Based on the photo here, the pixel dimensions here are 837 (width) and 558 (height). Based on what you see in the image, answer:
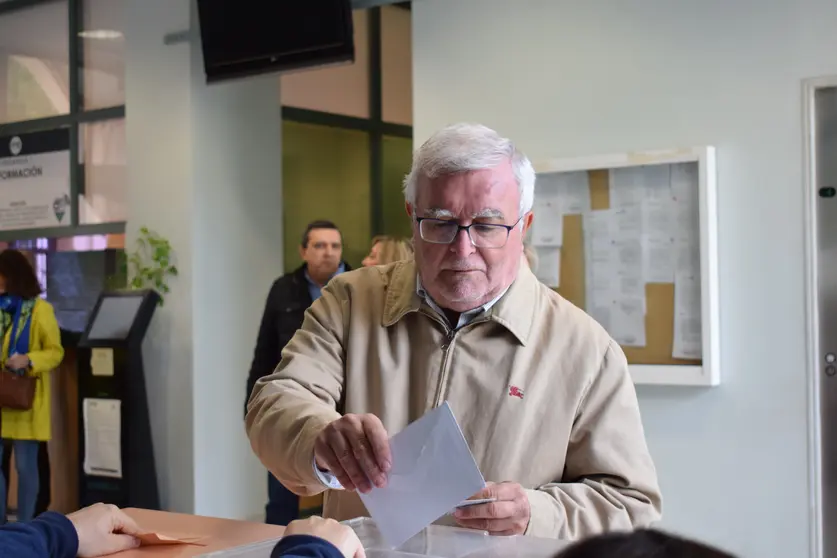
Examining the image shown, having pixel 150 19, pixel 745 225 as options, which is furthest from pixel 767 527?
pixel 150 19

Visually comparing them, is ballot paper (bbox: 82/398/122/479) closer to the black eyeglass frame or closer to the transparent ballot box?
the black eyeglass frame

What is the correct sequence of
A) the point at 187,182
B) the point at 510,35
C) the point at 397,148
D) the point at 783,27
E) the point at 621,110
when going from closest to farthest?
the point at 783,27
the point at 621,110
the point at 510,35
the point at 187,182
the point at 397,148

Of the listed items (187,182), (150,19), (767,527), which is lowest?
(767,527)

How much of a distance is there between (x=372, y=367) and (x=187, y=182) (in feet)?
14.4

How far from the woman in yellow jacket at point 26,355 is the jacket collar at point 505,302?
464 centimetres

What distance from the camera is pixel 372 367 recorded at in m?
1.97

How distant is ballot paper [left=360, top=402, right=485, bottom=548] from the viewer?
1429 mm

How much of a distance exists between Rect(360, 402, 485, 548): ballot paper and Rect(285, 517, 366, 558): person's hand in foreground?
0.14 meters

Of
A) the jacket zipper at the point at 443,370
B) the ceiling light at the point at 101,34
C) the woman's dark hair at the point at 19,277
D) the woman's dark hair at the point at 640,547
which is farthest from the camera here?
the ceiling light at the point at 101,34

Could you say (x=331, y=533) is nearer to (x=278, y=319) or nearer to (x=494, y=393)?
(x=494, y=393)

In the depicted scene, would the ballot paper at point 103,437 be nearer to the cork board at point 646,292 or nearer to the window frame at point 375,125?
the window frame at point 375,125

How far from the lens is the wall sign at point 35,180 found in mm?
7121

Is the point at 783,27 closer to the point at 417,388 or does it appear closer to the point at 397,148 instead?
the point at 417,388

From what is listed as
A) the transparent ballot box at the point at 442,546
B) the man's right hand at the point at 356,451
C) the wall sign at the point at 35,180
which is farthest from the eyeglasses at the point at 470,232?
the wall sign at the point at 35,180
